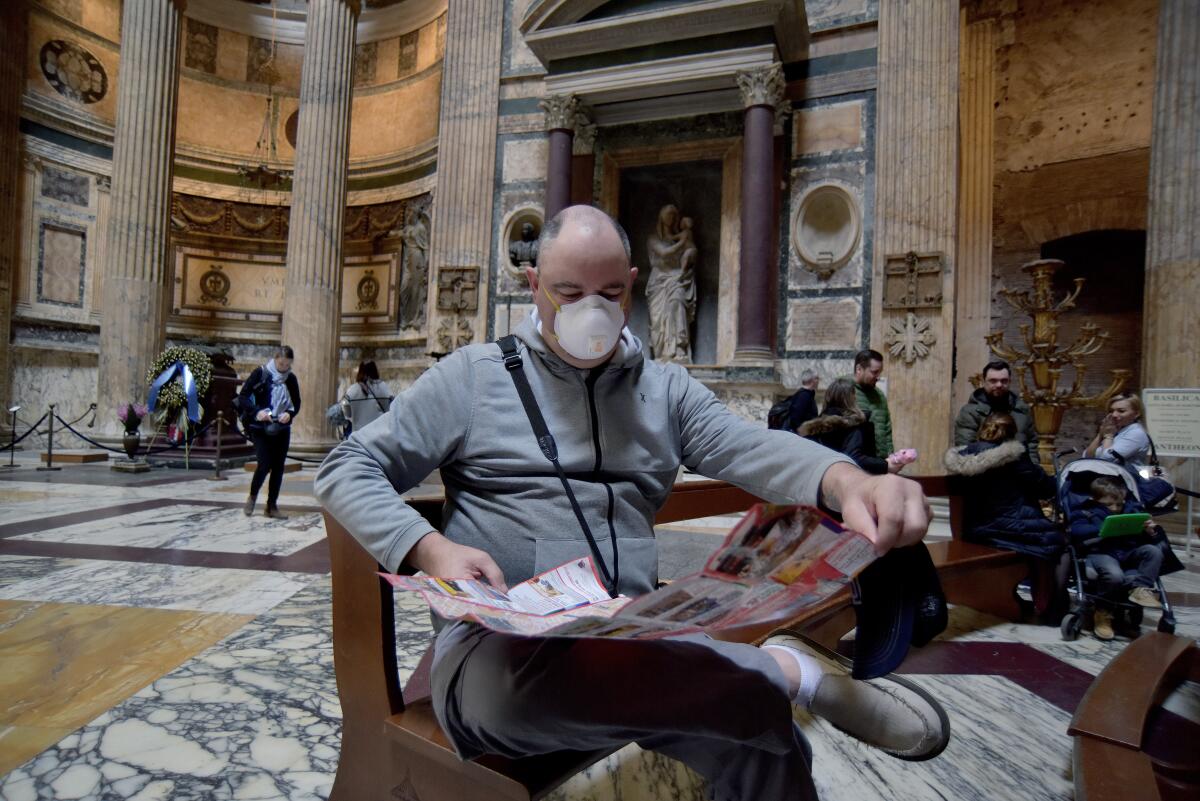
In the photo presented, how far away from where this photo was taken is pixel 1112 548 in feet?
9.93

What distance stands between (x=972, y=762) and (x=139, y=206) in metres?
11.8

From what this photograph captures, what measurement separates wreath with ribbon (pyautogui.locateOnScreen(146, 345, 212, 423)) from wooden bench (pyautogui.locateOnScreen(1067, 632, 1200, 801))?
32.1 feet

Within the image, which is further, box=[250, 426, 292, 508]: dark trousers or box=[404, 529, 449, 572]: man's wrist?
box=[250, 426, 292, 508]: dark trousers

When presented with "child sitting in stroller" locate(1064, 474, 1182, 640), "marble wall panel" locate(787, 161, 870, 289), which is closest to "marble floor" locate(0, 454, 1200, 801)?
"child sitting in stroller" locate(1064, 474, 1182, 640)

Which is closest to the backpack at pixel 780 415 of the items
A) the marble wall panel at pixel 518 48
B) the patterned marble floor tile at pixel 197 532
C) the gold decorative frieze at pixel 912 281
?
the gold decorative frieze at pixel 912 281

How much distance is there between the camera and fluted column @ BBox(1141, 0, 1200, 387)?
6.04 m

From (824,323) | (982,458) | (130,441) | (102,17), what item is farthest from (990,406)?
(102,17)

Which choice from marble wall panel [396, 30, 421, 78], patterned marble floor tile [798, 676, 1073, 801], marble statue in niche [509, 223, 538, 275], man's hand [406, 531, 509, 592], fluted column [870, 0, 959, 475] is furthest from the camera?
marble wall panel [396, 30, 421, 78]

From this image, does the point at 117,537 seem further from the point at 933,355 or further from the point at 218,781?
the point at 933,355

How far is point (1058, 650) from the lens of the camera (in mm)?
2736

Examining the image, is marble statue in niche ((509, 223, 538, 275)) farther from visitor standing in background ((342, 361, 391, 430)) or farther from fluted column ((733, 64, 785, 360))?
visitor standing in background ((342, 361, 391, 430))

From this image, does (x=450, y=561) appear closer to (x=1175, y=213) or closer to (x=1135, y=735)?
(x=1135, y=735)

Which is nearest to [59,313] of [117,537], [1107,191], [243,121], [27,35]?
[27,35]

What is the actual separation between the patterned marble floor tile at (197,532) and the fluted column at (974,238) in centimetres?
952
